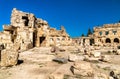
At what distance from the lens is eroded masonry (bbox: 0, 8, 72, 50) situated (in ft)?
115

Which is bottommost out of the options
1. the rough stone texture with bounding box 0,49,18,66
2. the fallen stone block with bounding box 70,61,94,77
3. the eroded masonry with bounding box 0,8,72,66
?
the fallen stone block with bounding box 70,61,94,77

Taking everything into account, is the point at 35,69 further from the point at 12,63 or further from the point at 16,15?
the point at 16,15

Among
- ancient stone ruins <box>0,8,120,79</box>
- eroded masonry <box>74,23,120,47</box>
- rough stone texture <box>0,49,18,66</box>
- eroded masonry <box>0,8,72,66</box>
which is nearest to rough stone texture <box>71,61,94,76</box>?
ancient stone ruins <box>0,8,120,79</box>

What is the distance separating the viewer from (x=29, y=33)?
3791 cm

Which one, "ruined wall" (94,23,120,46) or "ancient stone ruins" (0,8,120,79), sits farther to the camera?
"ruined wall" (94,23,120,46)

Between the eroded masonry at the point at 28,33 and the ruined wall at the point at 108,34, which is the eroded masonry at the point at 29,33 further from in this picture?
the ruined wall at the point at 108,34

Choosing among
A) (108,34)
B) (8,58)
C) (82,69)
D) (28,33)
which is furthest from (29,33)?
(108,34)

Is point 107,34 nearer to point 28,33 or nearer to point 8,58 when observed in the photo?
point 28,33

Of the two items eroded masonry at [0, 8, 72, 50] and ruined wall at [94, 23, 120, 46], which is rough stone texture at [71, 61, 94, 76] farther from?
ruined wall at [94, 23, 120, 46]

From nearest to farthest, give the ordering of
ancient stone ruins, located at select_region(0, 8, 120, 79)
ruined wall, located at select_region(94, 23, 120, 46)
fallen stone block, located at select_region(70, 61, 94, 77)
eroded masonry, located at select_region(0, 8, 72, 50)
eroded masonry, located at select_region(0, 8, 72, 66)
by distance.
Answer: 1. fallen stone block, located at select_region(70, 61, 94, 77)
2. ancient stone ruins, located at select_region(0, 8, 120, 79)
3. eroded masonry, located at select_region(0, 8, 72, 66)
4. eroded masonry, located at select_region(0, 8, 72, 50)
5. ruined wall, located at select_region(94, 23, 120, 46)

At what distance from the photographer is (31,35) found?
38062 millimetres

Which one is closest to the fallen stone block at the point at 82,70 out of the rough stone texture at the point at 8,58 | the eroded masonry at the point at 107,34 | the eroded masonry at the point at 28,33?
the rough stone texture at the point at 8,58

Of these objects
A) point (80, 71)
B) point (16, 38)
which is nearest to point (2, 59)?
point (80, 71)

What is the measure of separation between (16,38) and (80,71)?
24.6 meters
